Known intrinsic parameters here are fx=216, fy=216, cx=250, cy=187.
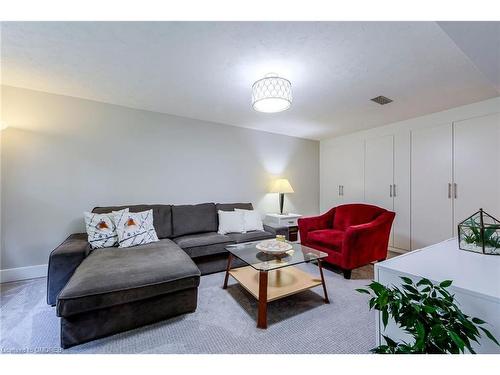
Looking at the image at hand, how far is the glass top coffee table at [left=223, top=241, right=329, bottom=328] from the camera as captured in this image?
1722 mm

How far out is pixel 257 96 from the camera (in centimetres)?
193

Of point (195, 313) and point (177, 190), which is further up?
point (177, 190)

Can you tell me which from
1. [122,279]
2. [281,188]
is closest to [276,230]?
[281,188]

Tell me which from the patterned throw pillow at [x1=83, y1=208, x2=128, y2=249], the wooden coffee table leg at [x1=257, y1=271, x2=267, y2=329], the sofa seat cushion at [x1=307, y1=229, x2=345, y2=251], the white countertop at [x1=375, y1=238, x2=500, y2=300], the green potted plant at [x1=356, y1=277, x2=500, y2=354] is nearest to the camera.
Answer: the green potted plant at [x1=356, y1=277, x2=500, y2=354]

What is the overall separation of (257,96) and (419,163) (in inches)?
114

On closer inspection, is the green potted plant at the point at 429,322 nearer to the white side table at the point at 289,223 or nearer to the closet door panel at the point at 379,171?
the white side table at the point at 289,223

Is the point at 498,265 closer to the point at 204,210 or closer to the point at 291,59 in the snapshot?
the point at 291,59

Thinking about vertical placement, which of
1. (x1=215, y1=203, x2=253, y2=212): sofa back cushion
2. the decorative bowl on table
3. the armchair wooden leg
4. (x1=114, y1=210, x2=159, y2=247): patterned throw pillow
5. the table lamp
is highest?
the table lamp

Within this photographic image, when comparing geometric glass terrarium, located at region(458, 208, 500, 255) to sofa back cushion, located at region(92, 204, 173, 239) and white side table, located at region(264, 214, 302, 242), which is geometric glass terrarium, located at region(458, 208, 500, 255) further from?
sofa back cushion, located at region(92, 204, 173, 239)

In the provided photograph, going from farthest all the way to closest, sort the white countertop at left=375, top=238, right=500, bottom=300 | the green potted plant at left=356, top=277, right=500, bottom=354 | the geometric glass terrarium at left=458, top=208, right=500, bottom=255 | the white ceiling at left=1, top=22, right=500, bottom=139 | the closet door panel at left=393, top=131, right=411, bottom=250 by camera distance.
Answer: the closet door panel at left=393, top=131, right=411, bottom=250 < the white ceiling at left=1, top=22, right=500, bottom=139 < the geometric glass terrarium at left=458, top=208, right=500, bottom=255 < the white countertop at left=375, top=238, right=500, bottom=300 < the green potted plant at left=356, top=277, right=500, bottom=354

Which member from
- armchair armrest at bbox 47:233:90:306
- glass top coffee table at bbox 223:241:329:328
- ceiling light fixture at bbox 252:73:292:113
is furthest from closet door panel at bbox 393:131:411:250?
armchair armrest at bbox 47:233:90:306

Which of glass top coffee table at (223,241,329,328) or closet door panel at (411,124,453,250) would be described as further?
closet door panel at (411,124,453,250)
